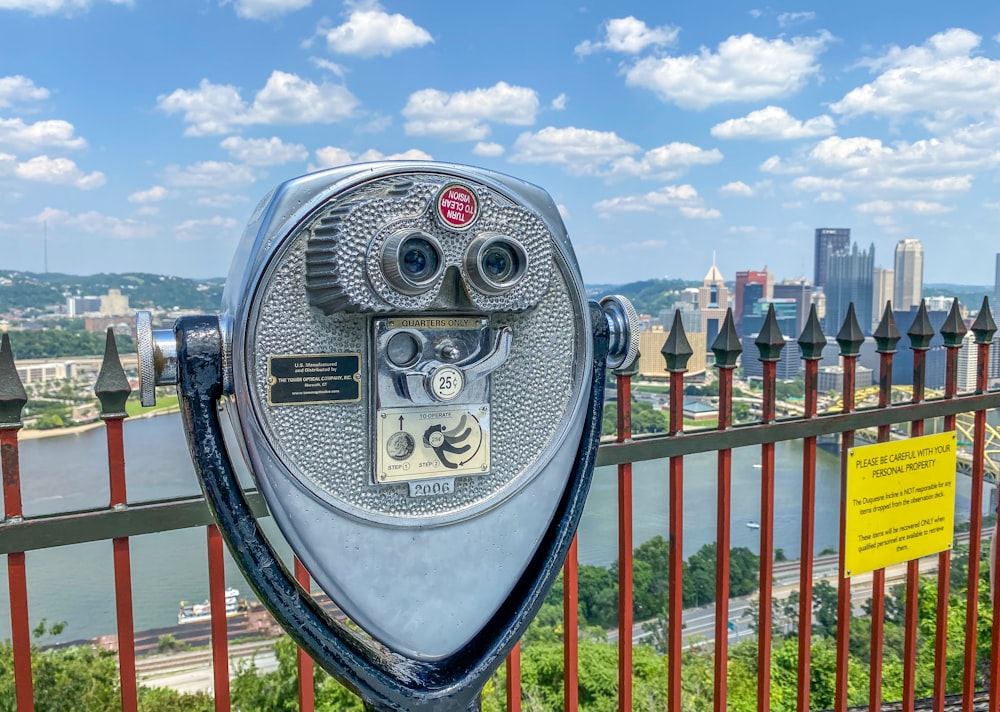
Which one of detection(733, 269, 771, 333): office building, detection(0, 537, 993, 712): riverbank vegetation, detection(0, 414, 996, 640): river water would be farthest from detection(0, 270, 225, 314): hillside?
detection(733, 269, 771, 333): office building

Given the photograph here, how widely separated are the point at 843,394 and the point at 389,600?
4.81ft

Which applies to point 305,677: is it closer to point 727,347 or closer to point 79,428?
point 727,347

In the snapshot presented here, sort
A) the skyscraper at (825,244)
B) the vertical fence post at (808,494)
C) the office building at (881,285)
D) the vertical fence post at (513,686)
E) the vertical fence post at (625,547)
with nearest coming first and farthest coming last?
1. the vertical fence post at (513,686)
2. the vertical fence post at (625,547)
3. the vertical fence post at (808,494)
4. the office building at (881,285)
5. the skyscraper at (825,244)

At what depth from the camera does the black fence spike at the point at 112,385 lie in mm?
1350

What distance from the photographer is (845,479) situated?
204 centimetres

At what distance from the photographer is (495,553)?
3.45 feet

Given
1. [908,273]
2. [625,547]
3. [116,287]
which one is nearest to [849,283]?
[908,273]

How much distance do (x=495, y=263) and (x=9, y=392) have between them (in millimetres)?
823

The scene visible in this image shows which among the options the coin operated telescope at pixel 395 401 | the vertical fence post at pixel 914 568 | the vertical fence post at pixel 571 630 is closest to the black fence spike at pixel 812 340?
the vertical fence post at pixel 914 568

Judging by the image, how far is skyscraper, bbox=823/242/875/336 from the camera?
77.7 ft

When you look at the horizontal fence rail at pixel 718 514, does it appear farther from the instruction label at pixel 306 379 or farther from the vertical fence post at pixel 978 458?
the instruction label at pixel 306 379

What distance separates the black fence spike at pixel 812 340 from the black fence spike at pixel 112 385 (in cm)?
147

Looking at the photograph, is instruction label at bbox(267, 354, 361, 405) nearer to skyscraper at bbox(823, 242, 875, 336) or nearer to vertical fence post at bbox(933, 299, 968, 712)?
vertical fence post at bbox(933, 299, 968, 712)

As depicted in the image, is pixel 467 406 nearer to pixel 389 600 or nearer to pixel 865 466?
pixel 389 600
